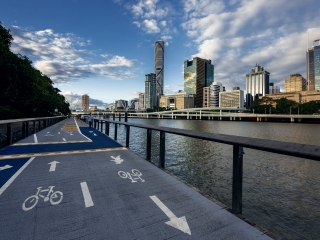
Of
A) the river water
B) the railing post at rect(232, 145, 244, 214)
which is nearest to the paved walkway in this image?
the railing post at rect(232, 145, 244, 214)

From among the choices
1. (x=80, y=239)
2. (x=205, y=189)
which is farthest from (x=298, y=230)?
(x=80, y=239)

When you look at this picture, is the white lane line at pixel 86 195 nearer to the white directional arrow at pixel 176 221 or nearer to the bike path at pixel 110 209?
the bike path at pixel 110 209

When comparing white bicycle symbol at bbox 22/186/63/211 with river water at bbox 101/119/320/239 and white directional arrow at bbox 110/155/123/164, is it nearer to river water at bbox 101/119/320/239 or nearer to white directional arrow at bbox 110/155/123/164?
white directional arrow at bbox 110/155/123/164

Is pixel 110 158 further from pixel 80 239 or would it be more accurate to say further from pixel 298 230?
pixel 298 230

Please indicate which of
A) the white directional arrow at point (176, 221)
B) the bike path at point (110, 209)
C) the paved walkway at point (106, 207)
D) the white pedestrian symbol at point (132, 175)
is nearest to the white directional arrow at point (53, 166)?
the paved walkway at point (106, 207)

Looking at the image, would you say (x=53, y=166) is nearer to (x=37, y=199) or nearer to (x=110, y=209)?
(x=37, y=199)

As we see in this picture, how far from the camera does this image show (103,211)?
321 centimetres

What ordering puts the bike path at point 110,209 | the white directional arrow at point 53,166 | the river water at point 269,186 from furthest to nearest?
the white directional arrow at point 53,166 < the river water at point 269,186 < the bike path at point 110,209

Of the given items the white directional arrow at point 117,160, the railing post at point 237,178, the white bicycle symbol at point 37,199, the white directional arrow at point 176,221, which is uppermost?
the railing post at point 237,178

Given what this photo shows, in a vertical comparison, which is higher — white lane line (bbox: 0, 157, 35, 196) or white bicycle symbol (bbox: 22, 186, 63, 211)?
white lane line (bbox: 0, 157, 35, 196)

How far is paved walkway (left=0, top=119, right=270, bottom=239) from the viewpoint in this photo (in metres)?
2.65

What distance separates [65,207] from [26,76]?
26186mm

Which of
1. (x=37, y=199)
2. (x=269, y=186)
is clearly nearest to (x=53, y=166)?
(x=37, y=199)

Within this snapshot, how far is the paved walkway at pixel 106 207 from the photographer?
8.68 feet
